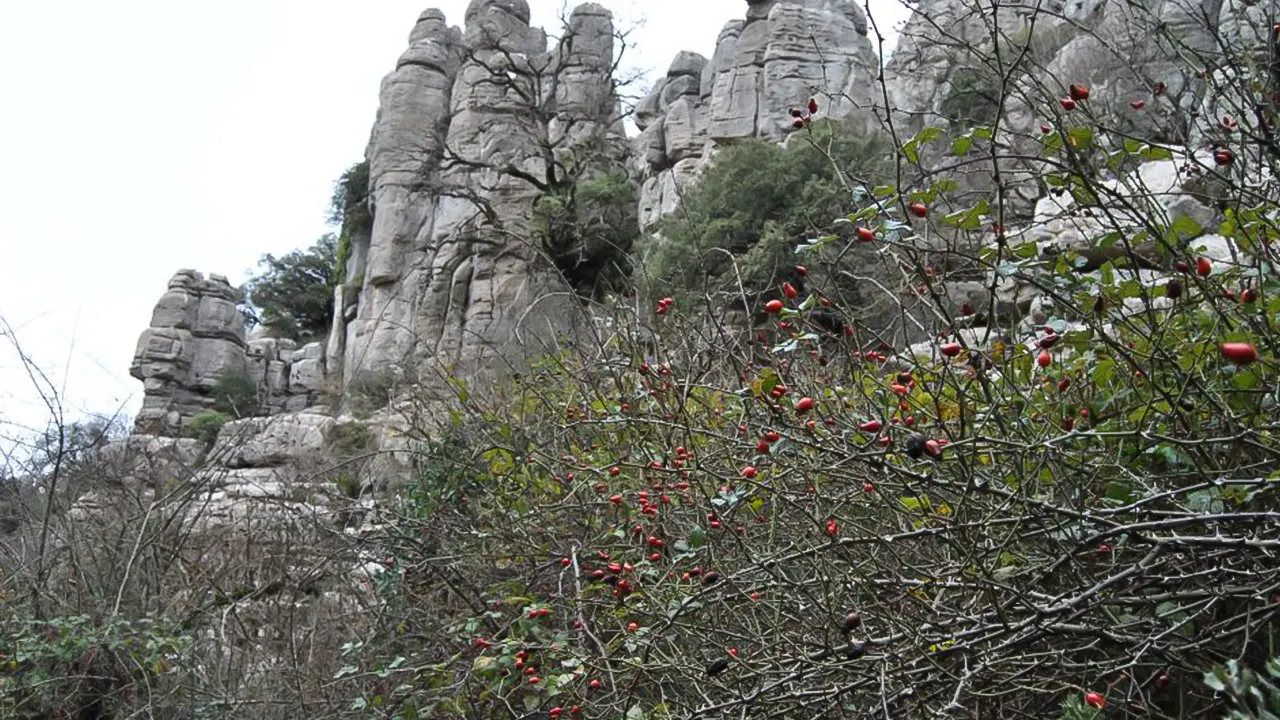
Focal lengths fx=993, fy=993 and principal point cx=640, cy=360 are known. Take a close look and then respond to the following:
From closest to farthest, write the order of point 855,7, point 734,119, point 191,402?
point 734,119 < point 855,7 < point 191,402

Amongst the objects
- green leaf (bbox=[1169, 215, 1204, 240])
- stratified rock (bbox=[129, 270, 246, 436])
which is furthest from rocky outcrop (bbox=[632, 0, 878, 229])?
green leaf (bbox=[1169, 215, 1204, 240])

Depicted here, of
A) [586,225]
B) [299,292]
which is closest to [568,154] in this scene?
[586,225]

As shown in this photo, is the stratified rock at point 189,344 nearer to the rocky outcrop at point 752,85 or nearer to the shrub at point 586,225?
the shrub at point 586,225

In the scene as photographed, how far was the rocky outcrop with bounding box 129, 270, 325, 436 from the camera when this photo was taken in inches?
1085

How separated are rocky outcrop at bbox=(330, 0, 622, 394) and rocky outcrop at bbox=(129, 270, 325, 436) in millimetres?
2966

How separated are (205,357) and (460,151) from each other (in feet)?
33.0

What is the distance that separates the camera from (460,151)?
82.0ft

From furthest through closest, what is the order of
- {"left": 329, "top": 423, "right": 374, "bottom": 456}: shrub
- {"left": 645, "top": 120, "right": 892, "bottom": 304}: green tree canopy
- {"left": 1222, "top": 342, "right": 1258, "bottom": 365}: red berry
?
1. {"left": 645, "top": 120, "right": 892, "bottom": 304}: green tree canopy
2. {"left": 329, "top": 423, "right": 374, "bottom": 456}: shrub
3. {"left": 1222, "top": 342, "right": 1258, "bottom": 365}: red berry

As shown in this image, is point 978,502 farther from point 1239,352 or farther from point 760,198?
point 760,198

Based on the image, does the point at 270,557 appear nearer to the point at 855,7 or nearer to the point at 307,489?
the point at 307,489

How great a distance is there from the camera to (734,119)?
20.5 m

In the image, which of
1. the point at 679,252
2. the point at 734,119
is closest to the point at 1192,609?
the point at 679,252

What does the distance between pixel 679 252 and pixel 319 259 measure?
24.5m

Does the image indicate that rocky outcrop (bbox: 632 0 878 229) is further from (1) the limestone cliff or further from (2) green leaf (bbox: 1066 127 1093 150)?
(2) green leaf (bbox: 1066 127 1093 150)
